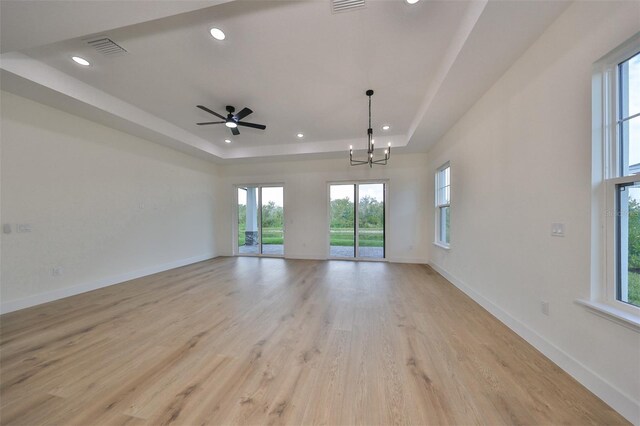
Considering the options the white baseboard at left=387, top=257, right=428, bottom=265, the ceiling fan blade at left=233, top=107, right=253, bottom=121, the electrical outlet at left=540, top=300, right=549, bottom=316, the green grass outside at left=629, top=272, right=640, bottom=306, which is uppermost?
the ceiling fan blade at left=233, top=107, right=253, bottom=121

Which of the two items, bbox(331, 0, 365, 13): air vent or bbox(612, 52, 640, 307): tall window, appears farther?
bbox(331, 0, 365, 13): air vent

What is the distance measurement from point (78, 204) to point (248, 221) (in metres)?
3.70

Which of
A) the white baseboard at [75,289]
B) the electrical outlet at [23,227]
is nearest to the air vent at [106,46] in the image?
the electrical outlet at [23,227]

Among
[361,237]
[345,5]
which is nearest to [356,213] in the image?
[361,237]

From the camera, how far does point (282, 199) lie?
6434mm

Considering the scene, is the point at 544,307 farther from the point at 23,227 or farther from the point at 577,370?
the point at 23,227

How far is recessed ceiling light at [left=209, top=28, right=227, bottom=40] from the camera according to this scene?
2.10 metres

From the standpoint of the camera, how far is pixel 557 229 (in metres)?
1.75

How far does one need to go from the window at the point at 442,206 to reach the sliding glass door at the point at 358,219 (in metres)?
1.35

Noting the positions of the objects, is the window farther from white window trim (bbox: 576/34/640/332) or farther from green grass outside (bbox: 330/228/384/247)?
white window trim (bbox: 576/34/640/332)

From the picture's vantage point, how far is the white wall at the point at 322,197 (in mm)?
5523

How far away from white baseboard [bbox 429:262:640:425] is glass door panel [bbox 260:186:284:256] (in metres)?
5.22

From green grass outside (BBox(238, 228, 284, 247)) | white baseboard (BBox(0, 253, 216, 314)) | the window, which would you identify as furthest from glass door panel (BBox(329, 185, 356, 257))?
white baseboard (BBox(0, 253, 216, 314))

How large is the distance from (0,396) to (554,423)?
3626 millimetres
